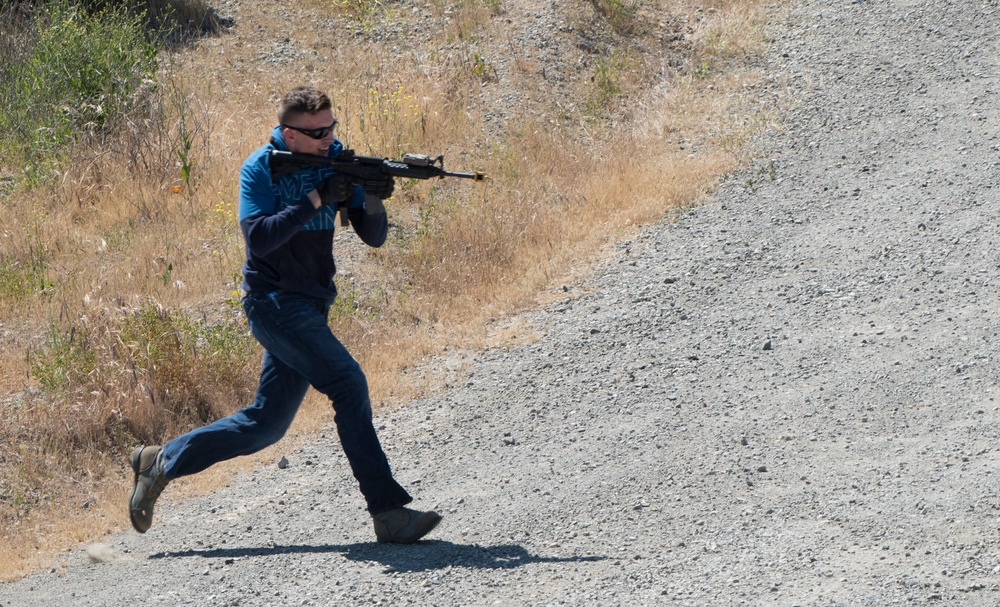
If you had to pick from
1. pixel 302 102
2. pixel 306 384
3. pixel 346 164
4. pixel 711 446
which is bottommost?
pixel 711 446

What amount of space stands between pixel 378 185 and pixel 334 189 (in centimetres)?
20

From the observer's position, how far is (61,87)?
35.0 feet

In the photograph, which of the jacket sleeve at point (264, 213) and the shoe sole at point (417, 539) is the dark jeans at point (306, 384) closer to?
the shoe sole at point (417, 539)

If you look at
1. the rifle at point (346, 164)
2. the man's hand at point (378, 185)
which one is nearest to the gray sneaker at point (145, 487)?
the rifle at point (346, 164)

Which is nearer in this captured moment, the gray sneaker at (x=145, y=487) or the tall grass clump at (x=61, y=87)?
the gray sneaker at (x=145, y=487)

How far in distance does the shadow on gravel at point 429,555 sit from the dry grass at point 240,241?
1318 mm

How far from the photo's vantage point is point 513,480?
5391mm

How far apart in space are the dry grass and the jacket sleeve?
206 centimetres

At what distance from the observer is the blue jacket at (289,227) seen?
4.29 metres

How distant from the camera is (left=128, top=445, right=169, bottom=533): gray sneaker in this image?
488cm

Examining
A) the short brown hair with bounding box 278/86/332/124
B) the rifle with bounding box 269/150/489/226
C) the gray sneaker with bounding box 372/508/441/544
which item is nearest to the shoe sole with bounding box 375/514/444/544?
the gray sneaker with bounding box 372/508/441/544

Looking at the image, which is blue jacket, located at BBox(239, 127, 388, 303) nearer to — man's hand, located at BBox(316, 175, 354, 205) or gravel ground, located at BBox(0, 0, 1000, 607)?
man's hand, located at BBox(316, 175, 354, 205)

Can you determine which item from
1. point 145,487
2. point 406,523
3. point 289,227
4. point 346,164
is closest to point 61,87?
point 145,487

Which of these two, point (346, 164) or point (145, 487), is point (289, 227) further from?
point (145, 487)
